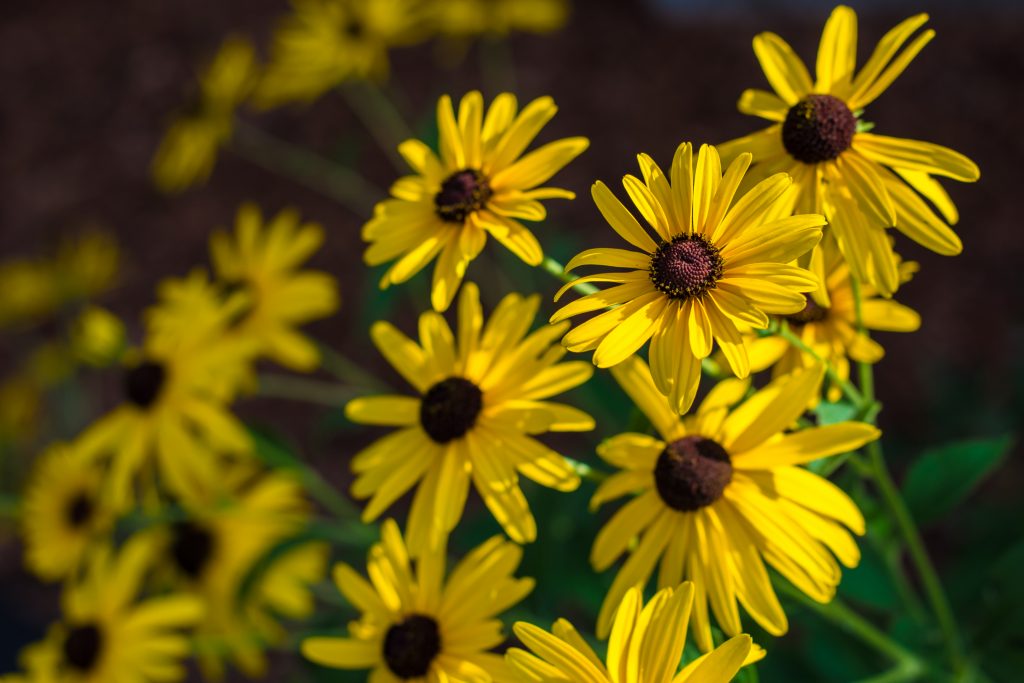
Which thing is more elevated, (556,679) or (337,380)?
(337,380)

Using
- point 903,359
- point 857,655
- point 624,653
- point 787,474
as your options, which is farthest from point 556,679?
point 903,359

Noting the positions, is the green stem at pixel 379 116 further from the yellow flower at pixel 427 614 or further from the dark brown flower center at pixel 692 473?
the dark brown flower center at pixel 692 473

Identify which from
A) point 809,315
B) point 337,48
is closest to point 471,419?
point 809,315

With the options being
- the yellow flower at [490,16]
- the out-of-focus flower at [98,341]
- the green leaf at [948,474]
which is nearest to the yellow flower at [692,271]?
the green leaf at [948,474]

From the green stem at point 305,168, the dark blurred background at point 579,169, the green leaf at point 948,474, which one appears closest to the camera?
the green leaf at point 948,474

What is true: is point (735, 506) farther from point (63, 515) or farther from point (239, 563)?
point (63, 515)

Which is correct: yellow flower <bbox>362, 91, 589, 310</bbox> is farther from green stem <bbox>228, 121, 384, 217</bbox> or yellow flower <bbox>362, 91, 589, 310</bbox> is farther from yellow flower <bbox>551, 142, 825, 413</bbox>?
green stem <bbox>228, 121, 384, 217</bbox>

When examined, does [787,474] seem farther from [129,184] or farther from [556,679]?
[129,184]
